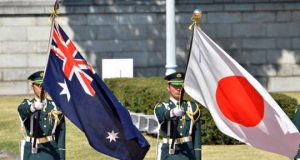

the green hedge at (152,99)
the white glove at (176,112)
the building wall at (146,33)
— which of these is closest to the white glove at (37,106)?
the white glove at (176,112)

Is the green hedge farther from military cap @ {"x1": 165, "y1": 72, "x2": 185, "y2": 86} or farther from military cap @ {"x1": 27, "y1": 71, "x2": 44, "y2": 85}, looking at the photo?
military cap @ {"x1": 27, "y1": 71, "x2": 44, "y2": 85}

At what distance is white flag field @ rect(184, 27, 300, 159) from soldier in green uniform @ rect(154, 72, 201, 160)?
1.50ft

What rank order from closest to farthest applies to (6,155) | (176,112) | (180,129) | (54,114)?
(176,112) < (180,129) < (54,114) < (6,155)

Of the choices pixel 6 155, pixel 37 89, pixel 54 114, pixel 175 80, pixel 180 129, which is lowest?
pixel 6 155

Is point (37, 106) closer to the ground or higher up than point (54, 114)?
higher up

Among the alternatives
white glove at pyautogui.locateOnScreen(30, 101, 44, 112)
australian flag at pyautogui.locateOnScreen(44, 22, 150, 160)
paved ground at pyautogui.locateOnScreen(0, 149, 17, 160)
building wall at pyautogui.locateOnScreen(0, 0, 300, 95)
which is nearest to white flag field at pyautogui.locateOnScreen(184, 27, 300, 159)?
australian flag at pyautogui.locateOnScreen(44, 22, 150, 160)

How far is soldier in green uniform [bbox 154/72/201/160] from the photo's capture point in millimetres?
13028

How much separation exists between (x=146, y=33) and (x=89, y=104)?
762 inches

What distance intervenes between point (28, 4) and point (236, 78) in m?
19.8

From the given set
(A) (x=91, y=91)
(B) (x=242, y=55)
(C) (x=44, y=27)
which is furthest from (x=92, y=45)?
(A) (x=91, y=91)

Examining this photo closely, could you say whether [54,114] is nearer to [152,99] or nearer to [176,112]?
[176,112]

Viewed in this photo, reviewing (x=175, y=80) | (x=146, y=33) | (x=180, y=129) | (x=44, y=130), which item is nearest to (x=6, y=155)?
(x=44, y=130)

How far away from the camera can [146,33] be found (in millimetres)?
32219

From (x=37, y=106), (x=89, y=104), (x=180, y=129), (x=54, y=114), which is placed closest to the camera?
(x=37, y=106)
